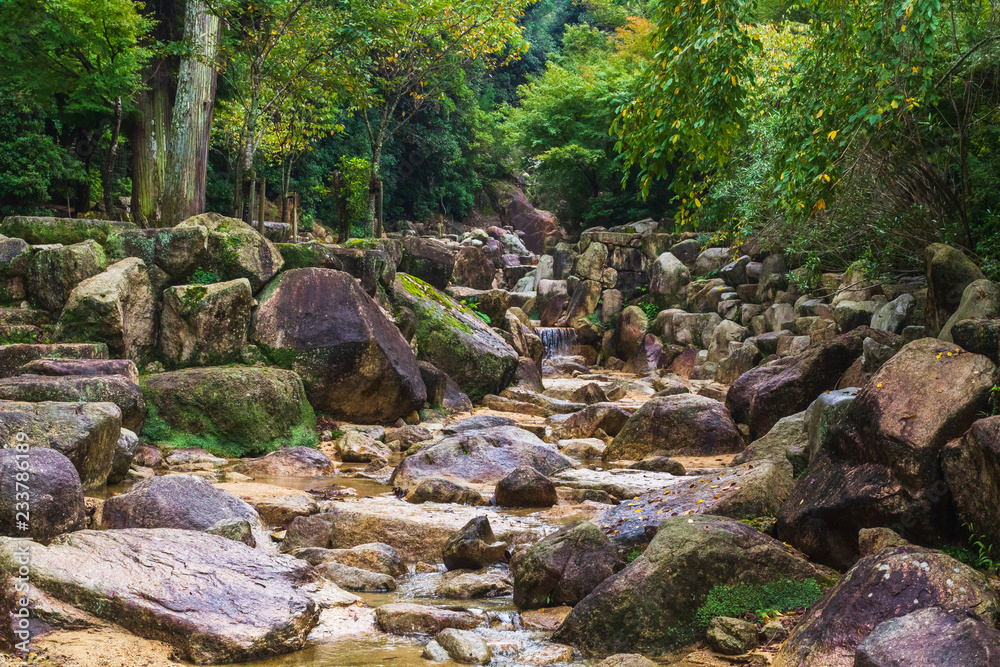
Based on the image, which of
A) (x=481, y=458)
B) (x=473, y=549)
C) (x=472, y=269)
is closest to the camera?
(x=473, y=549)

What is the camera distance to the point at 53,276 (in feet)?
31.4

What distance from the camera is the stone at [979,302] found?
6.58 metres

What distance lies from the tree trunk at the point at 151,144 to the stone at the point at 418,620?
37.3 ft

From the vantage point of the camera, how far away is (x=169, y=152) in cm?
1398

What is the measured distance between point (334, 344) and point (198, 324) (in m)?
1.78

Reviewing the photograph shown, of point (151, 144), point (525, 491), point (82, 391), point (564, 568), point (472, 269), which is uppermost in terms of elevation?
point (151, 144)

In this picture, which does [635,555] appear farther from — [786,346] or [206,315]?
[786,346]

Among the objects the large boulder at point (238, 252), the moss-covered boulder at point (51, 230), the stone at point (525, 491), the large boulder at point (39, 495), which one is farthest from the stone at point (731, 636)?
the moss-covered boulder at point (51, 230)

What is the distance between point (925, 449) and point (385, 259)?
10.0 meters

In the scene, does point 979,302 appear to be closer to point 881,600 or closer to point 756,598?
point 756,598

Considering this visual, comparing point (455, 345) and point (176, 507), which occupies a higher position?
point (455, 345)

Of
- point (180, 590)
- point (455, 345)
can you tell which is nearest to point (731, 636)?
point (180, 590)

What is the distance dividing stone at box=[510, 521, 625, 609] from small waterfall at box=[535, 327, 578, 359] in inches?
661

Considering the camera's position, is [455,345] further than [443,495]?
Yes
